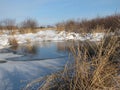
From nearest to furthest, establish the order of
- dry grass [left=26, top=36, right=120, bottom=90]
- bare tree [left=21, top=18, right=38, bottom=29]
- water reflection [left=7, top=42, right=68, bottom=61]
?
dry grass [left=26, top=36, right=120, bottom=90], water reflection [left=7, top=42, right=68, bottom=61], bare tree [left=21, top=18, right=38, bottom=29]

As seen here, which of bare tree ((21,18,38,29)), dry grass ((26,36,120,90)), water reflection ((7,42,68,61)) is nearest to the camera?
dry grass ((26,36,120,90))

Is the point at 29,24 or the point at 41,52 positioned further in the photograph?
the point at 29,24

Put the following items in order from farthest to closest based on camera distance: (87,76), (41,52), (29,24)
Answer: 1. (29,24)
2. (41,52)
3. (87,76)

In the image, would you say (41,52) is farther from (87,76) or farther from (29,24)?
(29,24)

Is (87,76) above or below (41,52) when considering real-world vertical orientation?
above

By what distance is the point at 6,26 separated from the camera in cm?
2947

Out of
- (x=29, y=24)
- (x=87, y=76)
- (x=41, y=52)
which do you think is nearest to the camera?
(x=87, y=76)

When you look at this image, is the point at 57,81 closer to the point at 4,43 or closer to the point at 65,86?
the point at 65,86

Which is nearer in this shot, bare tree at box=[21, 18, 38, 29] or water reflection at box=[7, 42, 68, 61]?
water reflection at box=[7, 42, 68, 61]

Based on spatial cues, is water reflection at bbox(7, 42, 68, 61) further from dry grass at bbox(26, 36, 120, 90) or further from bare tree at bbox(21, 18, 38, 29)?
bare tree at bbox(21, 18, 38, 29)

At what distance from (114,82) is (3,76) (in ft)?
8.35

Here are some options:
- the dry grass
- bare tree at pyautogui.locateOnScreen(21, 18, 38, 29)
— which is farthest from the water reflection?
bare tree at pyautogui.locateOnScreen(21, 18, 38, 29)

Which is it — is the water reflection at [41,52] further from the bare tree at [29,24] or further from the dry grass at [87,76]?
the bare tree at [29,24]

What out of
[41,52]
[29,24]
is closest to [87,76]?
[41,52]
